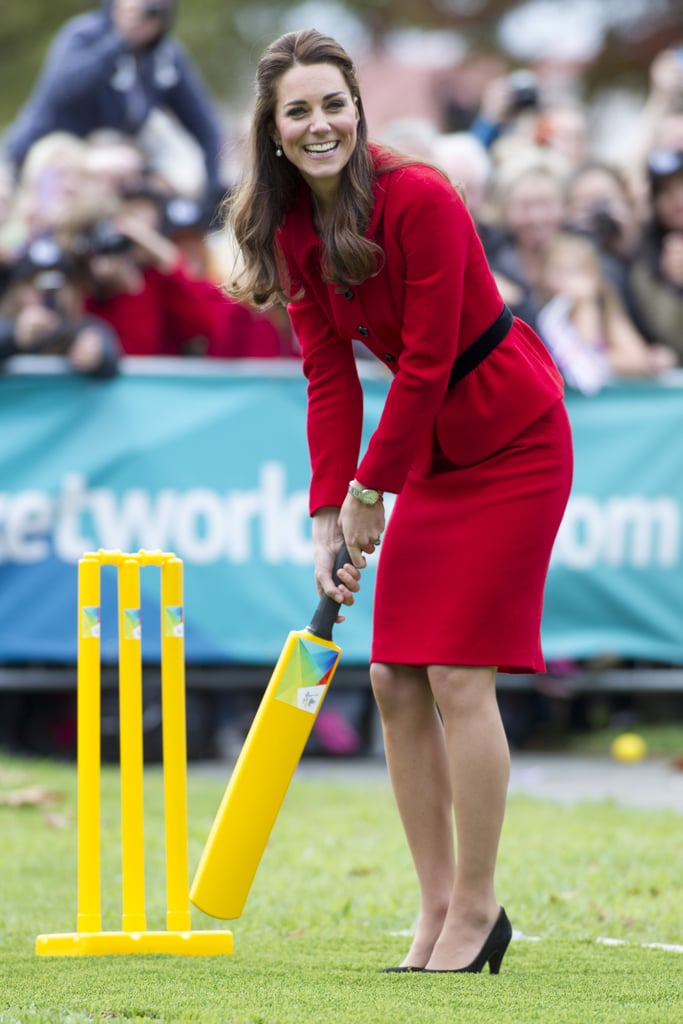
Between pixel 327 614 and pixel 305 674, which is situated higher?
pixel 327 614

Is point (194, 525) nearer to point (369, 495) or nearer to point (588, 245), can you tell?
point (588, 245)

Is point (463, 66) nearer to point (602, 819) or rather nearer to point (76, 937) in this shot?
point (602, 819)

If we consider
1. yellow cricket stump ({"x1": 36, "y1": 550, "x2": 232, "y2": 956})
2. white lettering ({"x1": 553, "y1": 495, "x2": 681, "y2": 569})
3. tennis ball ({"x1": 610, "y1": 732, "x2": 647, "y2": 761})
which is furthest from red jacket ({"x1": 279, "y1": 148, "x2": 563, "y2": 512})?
tennis ball ({"x1": 610, "y1": 732, "x2": 647, "y2": 761})

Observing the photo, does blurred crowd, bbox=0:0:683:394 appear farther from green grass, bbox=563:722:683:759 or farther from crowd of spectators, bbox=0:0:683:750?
green grass, bbox=563:722:683:759

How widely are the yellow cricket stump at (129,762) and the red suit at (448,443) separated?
0.54 meters

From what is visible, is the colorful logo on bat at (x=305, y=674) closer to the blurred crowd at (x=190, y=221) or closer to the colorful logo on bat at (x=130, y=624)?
the colorful logo on bat at (x=130, y=624)

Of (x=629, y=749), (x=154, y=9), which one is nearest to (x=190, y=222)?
(x=154, y=9)

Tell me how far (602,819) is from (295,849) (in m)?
1.36

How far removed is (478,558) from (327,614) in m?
0.41

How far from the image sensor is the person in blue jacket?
9836mm

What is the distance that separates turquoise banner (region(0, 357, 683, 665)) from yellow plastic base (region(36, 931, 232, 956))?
3891 millimetres

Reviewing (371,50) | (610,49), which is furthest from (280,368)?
(371,50)

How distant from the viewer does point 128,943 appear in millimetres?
4289

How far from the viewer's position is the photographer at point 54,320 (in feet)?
27.0
